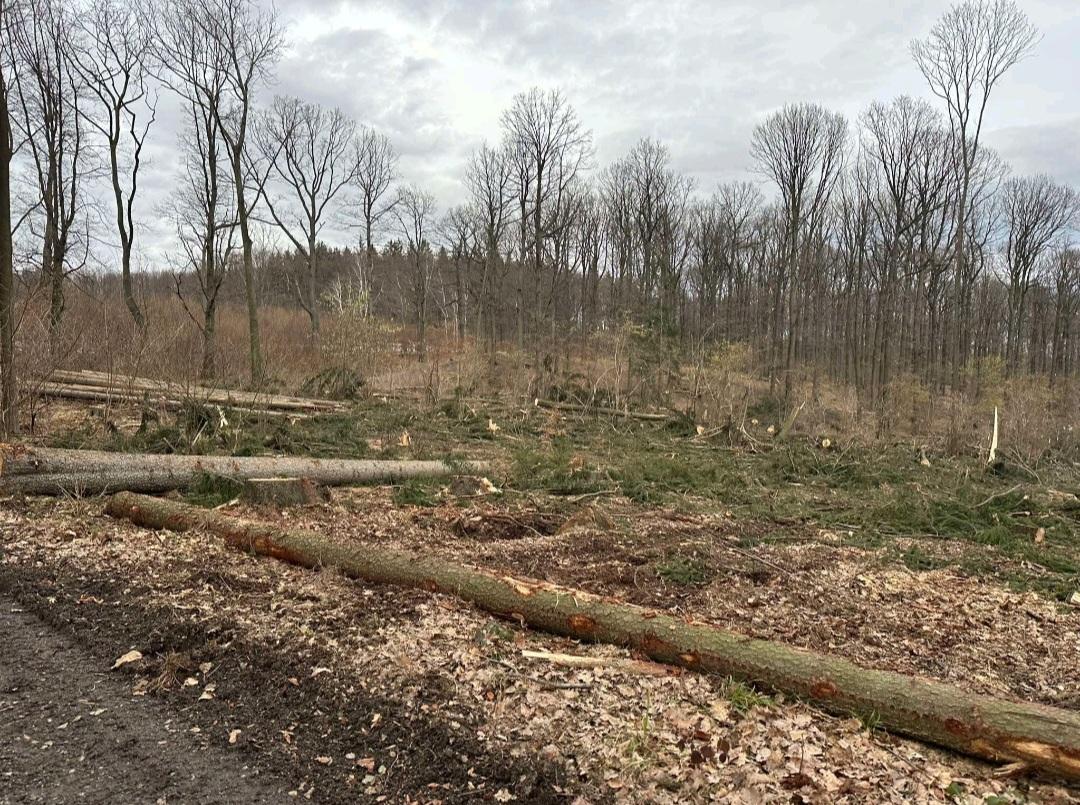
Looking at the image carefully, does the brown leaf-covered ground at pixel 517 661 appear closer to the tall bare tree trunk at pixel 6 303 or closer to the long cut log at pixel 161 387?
the tall bare tree trunk at pixel 6 303

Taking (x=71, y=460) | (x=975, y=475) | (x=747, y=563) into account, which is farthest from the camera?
(x=975, y=475)

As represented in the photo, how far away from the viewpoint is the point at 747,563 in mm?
6402

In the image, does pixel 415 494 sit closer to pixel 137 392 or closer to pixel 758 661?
pixel 137 392

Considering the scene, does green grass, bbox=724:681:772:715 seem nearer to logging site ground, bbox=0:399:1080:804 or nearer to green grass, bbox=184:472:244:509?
logging site ground, bbox=0:399:1080:804

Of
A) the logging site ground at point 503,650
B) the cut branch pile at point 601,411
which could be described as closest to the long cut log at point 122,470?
the logging site ground at point 503,650

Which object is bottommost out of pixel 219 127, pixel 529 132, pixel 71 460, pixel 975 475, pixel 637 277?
pixel 975 475

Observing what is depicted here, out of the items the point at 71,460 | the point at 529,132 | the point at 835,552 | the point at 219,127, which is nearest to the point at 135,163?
the point at 219,127

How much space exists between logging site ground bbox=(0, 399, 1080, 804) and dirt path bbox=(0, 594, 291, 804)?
0.05ft

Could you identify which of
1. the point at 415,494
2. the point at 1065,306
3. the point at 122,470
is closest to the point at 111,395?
the point at 122,470

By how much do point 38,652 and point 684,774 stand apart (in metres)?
3.90

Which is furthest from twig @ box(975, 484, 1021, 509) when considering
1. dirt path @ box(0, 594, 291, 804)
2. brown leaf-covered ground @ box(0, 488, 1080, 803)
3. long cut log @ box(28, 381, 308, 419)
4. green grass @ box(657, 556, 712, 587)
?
long cut log @ box(28, 381, 308, 419)

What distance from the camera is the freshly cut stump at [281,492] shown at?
800 centimetres

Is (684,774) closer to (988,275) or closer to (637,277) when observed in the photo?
(637,277)

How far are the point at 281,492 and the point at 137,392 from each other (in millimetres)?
4702
